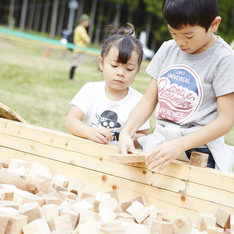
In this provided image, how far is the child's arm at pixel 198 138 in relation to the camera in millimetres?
2426

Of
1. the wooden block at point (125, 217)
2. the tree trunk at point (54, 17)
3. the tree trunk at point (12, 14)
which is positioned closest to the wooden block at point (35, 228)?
the wooden block at point (125, 217)

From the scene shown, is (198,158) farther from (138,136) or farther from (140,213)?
A: (138,136)

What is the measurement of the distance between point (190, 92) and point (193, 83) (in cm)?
6

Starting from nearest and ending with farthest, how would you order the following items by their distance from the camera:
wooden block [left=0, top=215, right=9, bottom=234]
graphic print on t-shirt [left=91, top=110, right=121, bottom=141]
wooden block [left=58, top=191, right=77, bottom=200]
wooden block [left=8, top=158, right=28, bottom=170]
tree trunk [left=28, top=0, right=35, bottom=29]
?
wooden block [left=0, top=215, right=9, bottom=234]
wooden block [left=58, top=191, right=77, bottom=200]
wooden block [left=8, top=158, right=28, bottom=170]
graphic print on t-shirt [left=91, top=110, right=121, bottom=141]
tree trunk [left=28, top=0, right=35, bottom=29]

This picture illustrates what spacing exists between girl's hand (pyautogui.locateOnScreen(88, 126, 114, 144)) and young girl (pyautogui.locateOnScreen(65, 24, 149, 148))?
117 millimetres

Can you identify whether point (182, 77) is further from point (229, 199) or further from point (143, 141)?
point (229, 199)

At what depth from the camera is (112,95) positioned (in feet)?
10.6

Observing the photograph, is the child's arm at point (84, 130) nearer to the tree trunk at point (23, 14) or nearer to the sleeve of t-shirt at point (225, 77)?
the sleeve of t-shirt at point (225, 77)

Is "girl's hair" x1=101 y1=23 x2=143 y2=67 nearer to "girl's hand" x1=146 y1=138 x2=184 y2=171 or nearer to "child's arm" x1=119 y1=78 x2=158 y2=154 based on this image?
"child's arm" x1=119 y1=78 x2=158 y2=154

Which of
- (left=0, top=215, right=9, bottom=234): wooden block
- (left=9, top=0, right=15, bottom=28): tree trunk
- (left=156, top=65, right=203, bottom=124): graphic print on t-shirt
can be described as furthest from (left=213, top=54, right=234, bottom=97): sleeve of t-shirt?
(left=9, top=0, right=15, bottom=28): tree trunk

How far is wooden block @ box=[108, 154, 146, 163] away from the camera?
2.50 m

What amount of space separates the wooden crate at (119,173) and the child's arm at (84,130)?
77 millimetres

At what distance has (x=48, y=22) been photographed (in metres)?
35.4

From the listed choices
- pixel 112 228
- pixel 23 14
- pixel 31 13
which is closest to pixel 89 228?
pixel 112 228
